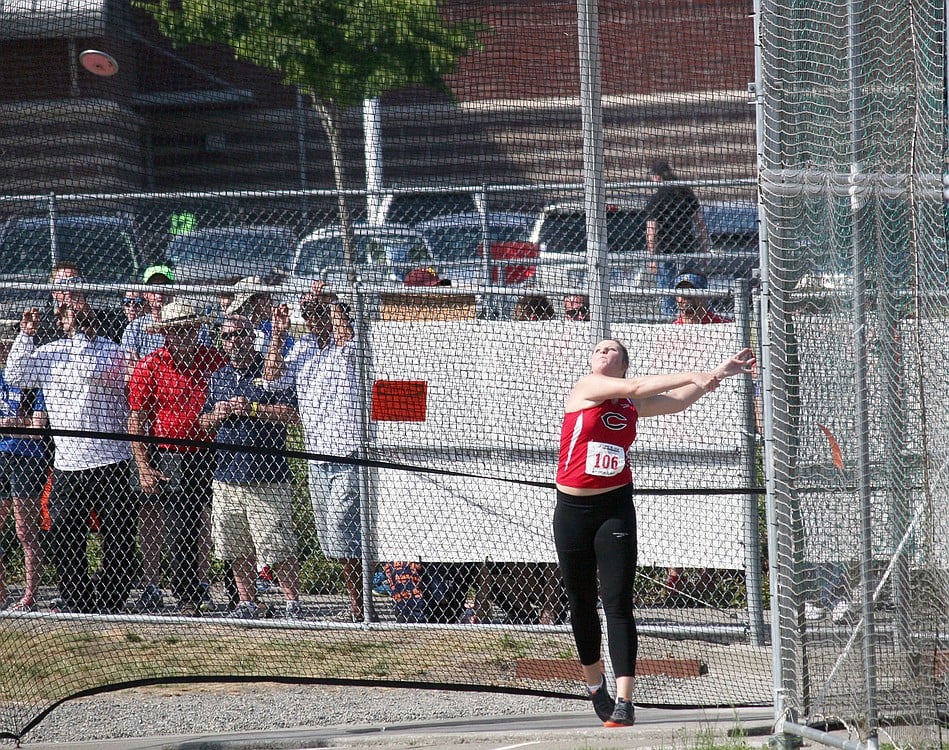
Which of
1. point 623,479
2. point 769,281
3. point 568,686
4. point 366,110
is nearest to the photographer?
point 769,281

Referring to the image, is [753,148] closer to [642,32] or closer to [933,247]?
[642,32]

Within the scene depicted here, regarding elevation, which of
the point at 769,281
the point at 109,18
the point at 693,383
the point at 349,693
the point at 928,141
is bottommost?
the point at 349,693

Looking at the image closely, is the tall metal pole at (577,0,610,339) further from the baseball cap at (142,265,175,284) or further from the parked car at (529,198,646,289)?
the baseball cap at (142,265,175,284)

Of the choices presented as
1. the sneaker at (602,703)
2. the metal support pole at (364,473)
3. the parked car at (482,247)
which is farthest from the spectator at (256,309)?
the sneaker at (602,703)

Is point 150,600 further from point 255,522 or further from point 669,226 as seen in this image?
point 669,226

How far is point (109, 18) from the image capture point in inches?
219

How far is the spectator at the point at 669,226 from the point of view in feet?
19.4

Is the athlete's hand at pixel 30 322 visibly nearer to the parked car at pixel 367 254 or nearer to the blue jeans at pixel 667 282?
the parked car at pixel 367 254

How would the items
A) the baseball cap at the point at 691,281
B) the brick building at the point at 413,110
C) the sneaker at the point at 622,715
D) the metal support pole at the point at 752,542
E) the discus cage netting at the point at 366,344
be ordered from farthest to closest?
the baseball cap at the point at 691,281
the metal support pole at the point at 752,542
the discus cage netting at the point at 366,344
the brick building at the point at 413,110
the sneaker at the point at 622,715

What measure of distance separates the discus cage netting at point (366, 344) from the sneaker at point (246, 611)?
4cm

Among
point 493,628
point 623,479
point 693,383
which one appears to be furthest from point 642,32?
point 493,628

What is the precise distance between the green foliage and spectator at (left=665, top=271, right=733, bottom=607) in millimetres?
1966

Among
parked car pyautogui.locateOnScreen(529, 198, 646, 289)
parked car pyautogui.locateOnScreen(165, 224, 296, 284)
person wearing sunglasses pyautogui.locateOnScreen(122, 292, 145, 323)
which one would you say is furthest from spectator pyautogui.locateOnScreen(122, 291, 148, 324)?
parked car pyautogui.locateOnScreen(529, 198, 646, 289)

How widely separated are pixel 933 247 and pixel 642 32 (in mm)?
1830
